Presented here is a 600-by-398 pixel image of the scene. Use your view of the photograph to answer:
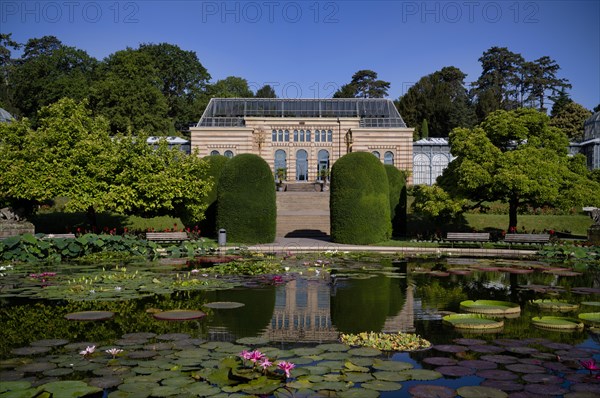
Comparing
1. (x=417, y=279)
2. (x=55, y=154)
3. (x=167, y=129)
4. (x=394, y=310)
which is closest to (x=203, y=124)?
(x=167, y=129)

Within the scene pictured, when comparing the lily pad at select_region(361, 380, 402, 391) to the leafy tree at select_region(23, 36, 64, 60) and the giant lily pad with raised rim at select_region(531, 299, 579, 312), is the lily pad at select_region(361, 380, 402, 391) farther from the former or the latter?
the leafy tree at select_region(23, 36, 64, 60)

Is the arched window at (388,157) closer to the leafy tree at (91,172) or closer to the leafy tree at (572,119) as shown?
the leafy tree at (572,119)

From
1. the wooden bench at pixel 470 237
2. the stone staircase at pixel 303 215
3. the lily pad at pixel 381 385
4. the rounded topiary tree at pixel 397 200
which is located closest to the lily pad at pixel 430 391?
the lily pad at pixel 381 385

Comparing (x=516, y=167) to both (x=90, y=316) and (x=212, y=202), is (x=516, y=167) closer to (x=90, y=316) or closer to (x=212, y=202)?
(x=212, y=202)

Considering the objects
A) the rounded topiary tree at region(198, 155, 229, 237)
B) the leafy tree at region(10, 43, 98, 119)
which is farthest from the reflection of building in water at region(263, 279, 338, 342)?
the leafy tree at region(10, 43, 98, 119)

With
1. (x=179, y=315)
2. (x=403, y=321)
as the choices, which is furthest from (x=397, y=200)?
(x=179, y=315)

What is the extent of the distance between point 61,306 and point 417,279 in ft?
28.8

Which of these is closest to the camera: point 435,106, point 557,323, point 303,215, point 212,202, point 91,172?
point 557,323

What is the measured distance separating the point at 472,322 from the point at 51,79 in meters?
65.1

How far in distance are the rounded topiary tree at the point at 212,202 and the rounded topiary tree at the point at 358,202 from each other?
594cm

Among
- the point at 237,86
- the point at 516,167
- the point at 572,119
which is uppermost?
the point at 237,86

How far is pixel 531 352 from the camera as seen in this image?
26.4 feet

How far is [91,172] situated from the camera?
80.5ft

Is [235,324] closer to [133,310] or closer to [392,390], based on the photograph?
[133,310]
